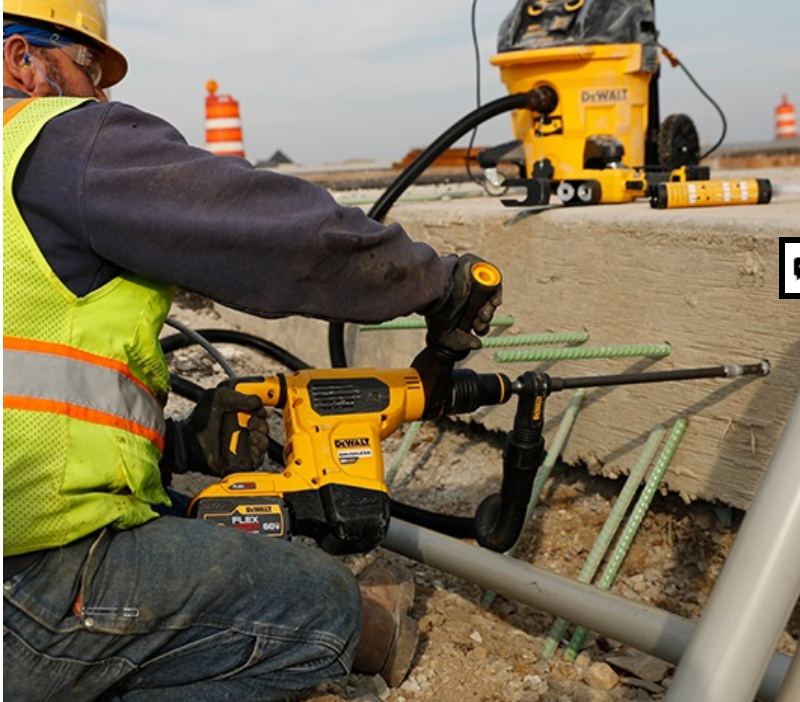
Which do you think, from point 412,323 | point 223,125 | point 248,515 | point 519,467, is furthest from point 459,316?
point 223,125

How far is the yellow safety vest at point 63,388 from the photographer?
1920mm

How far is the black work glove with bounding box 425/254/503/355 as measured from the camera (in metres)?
2.37

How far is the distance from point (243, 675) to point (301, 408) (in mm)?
627

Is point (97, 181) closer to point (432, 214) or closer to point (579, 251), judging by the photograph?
point (579, 251)

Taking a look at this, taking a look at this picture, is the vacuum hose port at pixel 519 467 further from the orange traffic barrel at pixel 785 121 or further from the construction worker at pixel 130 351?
the orange traffic barrel at pixel 785 121

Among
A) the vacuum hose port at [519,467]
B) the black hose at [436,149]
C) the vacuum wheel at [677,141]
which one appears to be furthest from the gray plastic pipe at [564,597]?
the vacuum wheel at [677,141]

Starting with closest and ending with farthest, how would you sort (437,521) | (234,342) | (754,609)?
(754,609) < (437,521) < (234,342)

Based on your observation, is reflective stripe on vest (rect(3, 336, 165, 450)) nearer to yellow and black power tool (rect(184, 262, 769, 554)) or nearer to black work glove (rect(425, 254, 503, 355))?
yellow and black power tool (rect(184, 262, 769, 554))

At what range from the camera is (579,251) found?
12.0 feet

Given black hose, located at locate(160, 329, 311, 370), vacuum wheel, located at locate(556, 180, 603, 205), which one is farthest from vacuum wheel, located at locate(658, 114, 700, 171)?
black hose, located at locate(160, 329, 311, 370)

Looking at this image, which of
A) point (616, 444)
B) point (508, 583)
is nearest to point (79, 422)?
point (508, 583)

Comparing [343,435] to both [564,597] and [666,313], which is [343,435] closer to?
[564,597]

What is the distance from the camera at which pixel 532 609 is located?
346 centimetres

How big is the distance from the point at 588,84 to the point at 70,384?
10.4 ft
